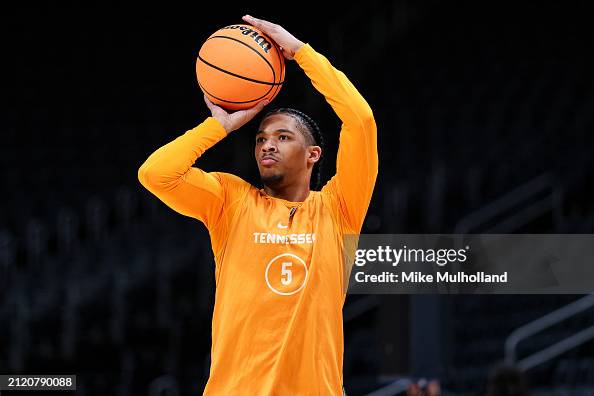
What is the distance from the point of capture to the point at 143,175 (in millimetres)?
2809

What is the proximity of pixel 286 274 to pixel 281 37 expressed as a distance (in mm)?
726

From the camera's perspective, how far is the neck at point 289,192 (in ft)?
9.82

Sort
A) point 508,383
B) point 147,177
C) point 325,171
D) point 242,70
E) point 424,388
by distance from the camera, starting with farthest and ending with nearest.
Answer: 1. point 325,171
2. point 424,388
3. point 242,70
4. point 147,177
5. point 508,383

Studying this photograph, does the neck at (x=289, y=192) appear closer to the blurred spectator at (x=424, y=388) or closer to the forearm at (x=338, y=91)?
the forearm at (x=338, y=91)

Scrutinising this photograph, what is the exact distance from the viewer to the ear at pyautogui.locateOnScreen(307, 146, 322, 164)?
3.03 m

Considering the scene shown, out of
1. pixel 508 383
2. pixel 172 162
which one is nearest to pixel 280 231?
pixel 172 162

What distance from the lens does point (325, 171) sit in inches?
363

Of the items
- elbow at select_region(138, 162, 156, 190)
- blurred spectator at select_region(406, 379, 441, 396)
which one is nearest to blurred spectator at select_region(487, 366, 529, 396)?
elbow at select_region(138, 162, 156, 190)

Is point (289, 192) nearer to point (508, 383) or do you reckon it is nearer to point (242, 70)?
point (242, 70)

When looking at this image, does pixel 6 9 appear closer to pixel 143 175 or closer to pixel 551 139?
pixel 551 139

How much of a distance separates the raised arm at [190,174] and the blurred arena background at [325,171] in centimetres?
237

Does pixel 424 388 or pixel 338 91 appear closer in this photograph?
pixel 338 91

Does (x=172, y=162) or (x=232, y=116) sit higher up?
(x=232, y=116)

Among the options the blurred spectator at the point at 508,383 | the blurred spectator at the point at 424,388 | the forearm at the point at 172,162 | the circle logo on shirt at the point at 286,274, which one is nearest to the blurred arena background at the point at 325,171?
the blurred spectator at the point at 424,388
